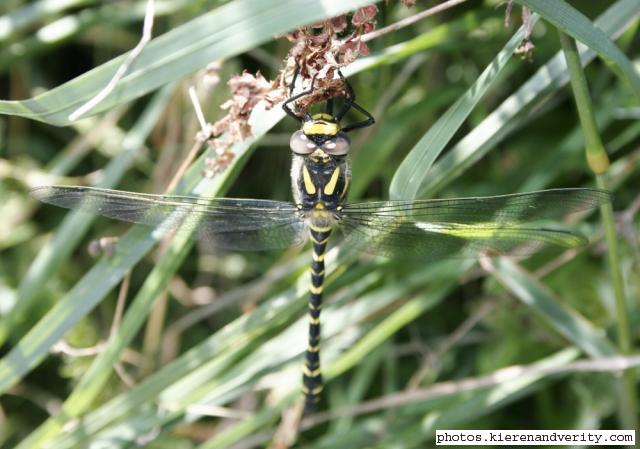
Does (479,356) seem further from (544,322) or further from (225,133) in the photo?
(225,133)

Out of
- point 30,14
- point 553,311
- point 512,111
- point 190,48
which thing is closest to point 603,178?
point 512,111

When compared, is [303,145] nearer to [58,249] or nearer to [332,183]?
[332,183]

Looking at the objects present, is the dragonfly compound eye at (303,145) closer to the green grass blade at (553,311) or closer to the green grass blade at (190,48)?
the green grass blade at (190,48)

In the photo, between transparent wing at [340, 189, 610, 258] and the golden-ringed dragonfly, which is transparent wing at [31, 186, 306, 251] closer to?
the golden-ringed dragonfly

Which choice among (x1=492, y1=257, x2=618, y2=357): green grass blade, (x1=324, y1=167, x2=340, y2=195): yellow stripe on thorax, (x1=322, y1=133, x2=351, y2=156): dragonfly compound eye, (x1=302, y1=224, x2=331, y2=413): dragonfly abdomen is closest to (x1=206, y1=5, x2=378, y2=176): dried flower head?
A: (x1=322, y1=133, x2=351, y2=156): dragonfly compound eye

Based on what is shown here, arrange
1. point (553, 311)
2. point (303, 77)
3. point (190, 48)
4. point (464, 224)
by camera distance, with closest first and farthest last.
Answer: point (190, 48) → point (303, 77) → point (464, 224) → point (553, 311)

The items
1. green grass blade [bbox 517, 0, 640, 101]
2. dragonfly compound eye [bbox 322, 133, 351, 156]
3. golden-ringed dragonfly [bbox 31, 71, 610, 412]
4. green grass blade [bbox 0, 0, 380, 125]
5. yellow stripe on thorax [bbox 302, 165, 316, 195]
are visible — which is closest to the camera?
green grass blade [bbox 0, 0, 380, 125]

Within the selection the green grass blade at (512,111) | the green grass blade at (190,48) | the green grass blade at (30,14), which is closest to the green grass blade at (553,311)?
the green grass blade at (512,111)

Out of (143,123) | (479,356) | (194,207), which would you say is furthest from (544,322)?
(143,123)
